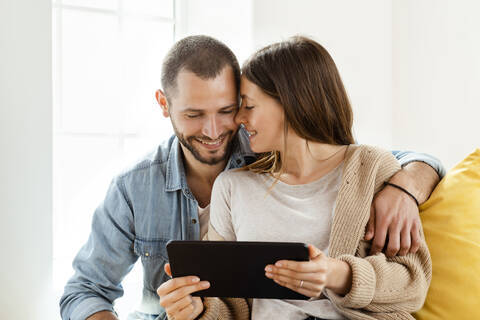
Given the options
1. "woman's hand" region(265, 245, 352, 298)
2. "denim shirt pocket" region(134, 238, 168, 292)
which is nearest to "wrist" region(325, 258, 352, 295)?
"woman's hand" region(265, 245, 352, 298)

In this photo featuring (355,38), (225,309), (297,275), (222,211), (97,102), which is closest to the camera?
(297,275)

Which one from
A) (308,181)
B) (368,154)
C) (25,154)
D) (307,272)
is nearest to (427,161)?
(368,154)

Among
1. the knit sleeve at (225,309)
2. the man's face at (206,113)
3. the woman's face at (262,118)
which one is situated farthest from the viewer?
the man's face at (206,113)

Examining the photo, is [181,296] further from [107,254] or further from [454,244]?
[454,244]

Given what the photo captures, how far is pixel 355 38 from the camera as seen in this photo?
7.23ft

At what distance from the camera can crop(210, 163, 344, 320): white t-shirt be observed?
4.25 ft

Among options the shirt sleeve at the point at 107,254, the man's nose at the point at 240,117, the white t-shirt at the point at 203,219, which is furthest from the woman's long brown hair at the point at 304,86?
the shirt sleeve at the point at 107,254

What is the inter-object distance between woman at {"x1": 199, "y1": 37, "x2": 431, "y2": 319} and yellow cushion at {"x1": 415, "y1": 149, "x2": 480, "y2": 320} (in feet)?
0.14

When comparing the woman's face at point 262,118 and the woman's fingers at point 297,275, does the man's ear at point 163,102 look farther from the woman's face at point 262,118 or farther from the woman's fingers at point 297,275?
the woman's fingers at point 297,275

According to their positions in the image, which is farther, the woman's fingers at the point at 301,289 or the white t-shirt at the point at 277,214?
the white t-shirt at the point at 277,214

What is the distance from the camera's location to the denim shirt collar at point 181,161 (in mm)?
1620

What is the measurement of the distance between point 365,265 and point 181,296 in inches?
16.6

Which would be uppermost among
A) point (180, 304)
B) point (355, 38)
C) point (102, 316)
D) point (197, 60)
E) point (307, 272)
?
point (355, 38)

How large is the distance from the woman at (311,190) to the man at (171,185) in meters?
0.11
